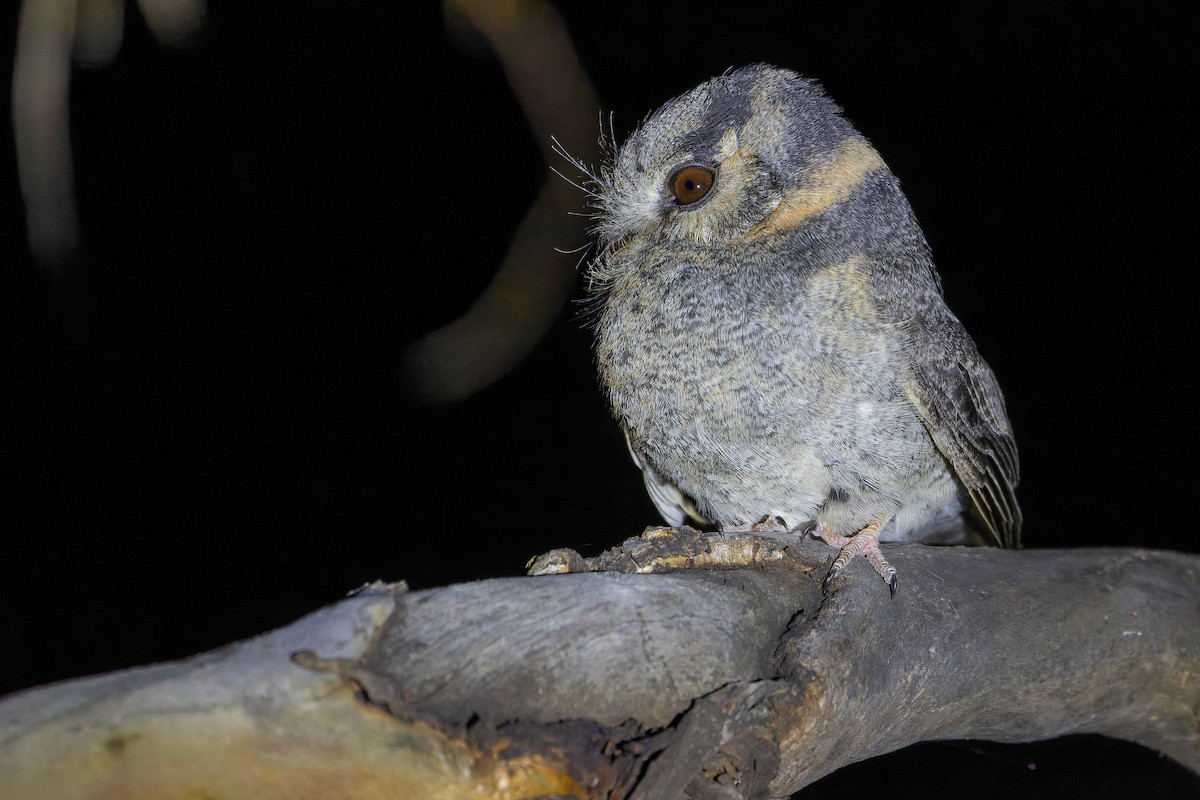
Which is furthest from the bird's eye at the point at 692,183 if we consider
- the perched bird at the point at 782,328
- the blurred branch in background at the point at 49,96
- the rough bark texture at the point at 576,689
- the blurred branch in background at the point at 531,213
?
the blurred branch in background at the point at 49,96

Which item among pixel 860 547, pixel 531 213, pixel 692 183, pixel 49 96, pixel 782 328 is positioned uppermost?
pixel 49 96

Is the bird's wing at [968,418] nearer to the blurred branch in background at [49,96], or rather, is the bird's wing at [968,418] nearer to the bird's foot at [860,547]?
the bird's foot at [860,547]

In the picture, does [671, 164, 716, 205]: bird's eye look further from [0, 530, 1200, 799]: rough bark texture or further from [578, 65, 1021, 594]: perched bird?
[0, 530, 1200, 799]: rough bark texture

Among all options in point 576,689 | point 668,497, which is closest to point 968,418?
point 668,497

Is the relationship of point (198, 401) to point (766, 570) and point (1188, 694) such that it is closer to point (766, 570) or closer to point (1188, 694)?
point (766, 570)

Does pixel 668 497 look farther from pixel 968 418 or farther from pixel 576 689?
pixel 576 689

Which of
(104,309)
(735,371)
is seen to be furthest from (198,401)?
(735,371)
